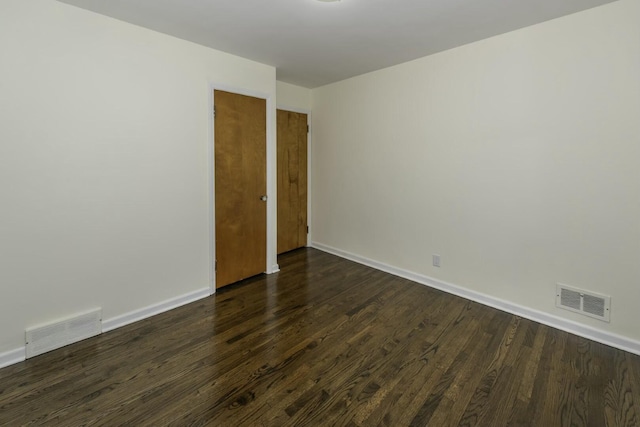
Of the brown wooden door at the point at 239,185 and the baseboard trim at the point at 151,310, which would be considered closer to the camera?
the baseboard trim at the point at 151,310

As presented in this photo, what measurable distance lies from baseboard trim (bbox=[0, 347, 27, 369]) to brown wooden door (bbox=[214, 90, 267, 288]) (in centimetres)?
152

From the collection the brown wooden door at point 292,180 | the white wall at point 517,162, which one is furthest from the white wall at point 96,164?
the white wall at point 517,162

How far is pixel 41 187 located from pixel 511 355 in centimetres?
351

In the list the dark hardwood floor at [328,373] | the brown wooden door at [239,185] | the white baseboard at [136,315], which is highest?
the brown wooden door at [239,185]

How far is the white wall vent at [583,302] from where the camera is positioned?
7.59 ft

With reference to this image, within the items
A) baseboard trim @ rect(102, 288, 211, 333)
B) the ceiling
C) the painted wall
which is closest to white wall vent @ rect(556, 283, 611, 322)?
the ceiling

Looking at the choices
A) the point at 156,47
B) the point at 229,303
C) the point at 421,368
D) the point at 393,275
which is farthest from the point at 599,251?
the point at 156,47

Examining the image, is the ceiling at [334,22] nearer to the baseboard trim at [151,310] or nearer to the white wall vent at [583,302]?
the white wall vent at [583,302]

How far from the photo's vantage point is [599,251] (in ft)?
7.60

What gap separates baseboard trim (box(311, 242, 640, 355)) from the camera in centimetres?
226

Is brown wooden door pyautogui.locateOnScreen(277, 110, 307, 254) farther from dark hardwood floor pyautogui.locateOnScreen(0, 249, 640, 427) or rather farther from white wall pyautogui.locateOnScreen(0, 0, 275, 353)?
dark hardwood floor pyautogui.locateOnScreen(0, 249, 640, 427)

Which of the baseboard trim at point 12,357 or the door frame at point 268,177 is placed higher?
the door frame at point 268,177

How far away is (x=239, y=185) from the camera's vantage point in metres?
3.33

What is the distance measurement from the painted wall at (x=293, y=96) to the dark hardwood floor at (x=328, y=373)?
278 centimetres
